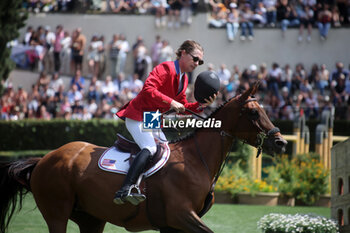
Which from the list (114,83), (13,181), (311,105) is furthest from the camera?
(114,83)

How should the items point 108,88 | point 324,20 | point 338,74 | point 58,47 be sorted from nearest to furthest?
point 338,74
point 108,88
point 324,20
point 58,47

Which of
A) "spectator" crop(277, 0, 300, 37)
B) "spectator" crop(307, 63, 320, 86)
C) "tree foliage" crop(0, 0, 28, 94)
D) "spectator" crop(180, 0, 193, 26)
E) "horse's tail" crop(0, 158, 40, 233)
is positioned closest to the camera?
"horse's tail" crop(0, 158, 40, 233)

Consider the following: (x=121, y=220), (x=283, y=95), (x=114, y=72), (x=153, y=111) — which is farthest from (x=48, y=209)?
(x=114, y=72)

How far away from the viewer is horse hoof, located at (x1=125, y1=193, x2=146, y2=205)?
584cm

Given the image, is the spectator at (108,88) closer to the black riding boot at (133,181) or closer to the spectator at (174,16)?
the spectator at (174,16)

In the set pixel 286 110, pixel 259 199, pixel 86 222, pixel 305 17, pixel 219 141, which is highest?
pixel 219 141

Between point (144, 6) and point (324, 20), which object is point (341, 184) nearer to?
point (324, 20)

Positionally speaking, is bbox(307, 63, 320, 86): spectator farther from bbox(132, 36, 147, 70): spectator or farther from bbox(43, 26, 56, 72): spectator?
bbox(43, 26, 56, 72): spectator

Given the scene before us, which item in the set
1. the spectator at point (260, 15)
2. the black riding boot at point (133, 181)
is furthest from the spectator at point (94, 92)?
the black riding boot at point (133, 181)

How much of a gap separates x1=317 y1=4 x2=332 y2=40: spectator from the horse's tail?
19.0 meters

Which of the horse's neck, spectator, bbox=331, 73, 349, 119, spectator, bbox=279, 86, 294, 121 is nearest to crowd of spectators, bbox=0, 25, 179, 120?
spectator, bbox=279, 86, 294, 121

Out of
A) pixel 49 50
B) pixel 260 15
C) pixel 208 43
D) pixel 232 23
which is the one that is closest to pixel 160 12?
pixel 208 43

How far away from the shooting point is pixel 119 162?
20.5 ft

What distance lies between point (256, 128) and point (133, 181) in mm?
1397
